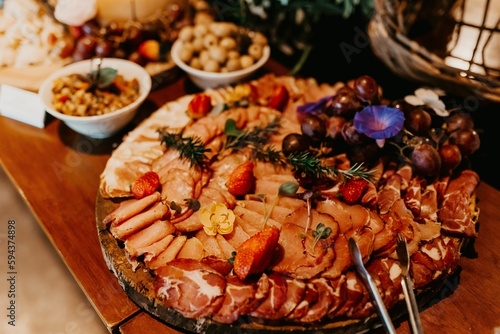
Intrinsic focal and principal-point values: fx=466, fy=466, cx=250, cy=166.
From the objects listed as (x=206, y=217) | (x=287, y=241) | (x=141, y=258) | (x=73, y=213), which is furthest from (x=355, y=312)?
(x=73, y=213)

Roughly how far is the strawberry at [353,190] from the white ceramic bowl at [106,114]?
817 millimetres

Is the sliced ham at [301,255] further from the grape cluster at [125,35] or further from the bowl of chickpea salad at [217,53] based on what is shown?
the grape cluster at [125,35]

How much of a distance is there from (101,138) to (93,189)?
0.85 ft

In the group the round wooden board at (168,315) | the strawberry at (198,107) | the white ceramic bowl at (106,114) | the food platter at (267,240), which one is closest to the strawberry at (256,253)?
the food platter at (267,240)

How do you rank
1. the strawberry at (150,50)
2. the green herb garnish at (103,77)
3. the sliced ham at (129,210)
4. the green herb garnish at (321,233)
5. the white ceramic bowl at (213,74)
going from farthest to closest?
1. the strawberry at (150,50)
2. the white ceramic bowl at (213,74)
3. the green herb garnish at (103,77)
4. the sliced ham at (129,210)
5. the green herb garnish at (321,233)

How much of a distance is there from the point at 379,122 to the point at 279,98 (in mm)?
457

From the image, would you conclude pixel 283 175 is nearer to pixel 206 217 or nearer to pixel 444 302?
pixel 206 217

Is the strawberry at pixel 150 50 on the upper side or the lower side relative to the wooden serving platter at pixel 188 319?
upper

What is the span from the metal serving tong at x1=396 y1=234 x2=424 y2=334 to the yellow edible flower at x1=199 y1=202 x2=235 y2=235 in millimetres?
441

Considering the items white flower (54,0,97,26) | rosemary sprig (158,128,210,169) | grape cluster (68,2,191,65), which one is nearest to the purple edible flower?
rosemary sprig (158,128,210,169)

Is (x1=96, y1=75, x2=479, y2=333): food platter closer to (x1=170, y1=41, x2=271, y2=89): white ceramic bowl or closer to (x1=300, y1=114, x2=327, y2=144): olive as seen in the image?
(x1=300, y1=114, x2=327, y2=144): olive

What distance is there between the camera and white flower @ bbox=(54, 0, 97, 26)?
5.68ft

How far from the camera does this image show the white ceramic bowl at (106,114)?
5.29ft

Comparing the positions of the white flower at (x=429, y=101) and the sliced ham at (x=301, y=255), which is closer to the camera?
the sliced ham at (x=301, y=255)
